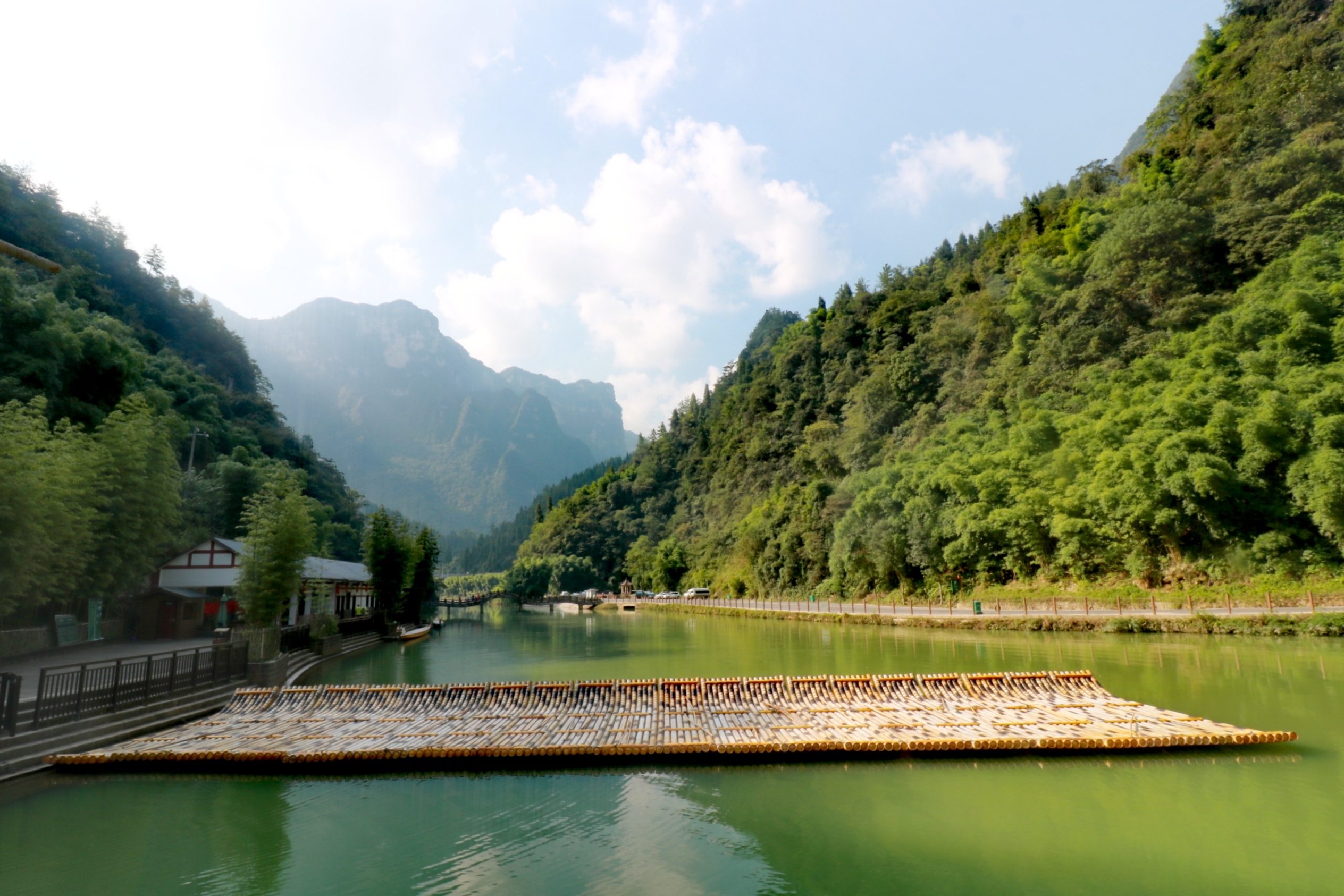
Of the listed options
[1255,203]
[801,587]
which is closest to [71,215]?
[801,587]

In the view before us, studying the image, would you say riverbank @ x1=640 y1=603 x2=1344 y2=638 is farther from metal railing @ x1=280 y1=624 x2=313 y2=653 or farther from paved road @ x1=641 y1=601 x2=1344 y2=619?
metal railing @ x1=280 y1=624 x2=313 y2=653

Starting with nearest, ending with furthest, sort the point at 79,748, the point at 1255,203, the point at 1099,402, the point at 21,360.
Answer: the point at 79,748
the point at 21,360
the point at 1099,402
the point at 1255,203

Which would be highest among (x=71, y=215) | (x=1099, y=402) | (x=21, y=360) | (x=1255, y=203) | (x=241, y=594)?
(x=71, y=215)

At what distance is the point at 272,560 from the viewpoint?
1934 centimetres

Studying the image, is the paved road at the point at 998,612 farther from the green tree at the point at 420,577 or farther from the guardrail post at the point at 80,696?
the guardrail post at the point at 80,696

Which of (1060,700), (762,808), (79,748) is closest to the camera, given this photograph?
(762,808)

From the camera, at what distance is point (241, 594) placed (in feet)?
62.4

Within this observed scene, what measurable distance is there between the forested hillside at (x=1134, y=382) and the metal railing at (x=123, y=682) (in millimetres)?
31748

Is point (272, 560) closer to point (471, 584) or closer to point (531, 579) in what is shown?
point (531, 579)

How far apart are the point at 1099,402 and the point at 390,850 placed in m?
37.3

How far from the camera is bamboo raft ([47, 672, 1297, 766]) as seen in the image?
10.7 metres

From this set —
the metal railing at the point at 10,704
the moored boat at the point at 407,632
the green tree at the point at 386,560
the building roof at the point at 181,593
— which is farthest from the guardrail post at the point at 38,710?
the green tree at the point at 386,560

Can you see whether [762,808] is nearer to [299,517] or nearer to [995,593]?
[299,517]

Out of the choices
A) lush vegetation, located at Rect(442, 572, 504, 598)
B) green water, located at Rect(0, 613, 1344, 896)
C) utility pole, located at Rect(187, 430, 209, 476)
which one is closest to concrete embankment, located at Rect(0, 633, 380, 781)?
green water, located at Rect(0, 613, 1344, 896)
